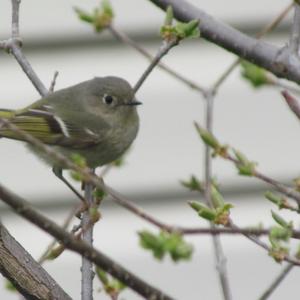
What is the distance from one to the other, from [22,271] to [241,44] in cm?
57

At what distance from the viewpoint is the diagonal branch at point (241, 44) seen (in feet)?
5.01

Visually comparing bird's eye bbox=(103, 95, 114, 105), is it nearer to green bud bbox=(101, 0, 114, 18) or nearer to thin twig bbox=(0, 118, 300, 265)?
green bud bbox=(101, 0, 114, 18)

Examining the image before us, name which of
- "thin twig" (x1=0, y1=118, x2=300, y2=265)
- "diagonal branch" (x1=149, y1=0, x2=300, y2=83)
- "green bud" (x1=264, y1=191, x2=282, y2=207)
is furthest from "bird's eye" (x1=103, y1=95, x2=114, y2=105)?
"thin twig" (x1=0, y1=118, x2=300, y2=265)

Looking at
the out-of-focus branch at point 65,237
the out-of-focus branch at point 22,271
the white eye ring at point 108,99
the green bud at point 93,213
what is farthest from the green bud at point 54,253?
the white eye ring at point 108,99

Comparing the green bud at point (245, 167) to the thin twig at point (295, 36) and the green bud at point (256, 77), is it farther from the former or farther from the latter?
the thin twig at point (295, 36)

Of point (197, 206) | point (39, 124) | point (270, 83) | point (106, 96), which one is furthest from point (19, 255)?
point (106, 96)

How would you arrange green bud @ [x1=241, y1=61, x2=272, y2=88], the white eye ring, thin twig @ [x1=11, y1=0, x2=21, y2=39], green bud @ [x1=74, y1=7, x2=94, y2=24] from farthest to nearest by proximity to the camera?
1. the white eye ring
2. thin twig @ [x1=11, y1=0, x2=21, y2=39]
3. green bud @ [x1=74, y1=7, x2=94, y2=24]
4. green bud @ [x1=241, y1=61, x2=272, y2=88]

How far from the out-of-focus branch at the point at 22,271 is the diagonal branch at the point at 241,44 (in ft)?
1.65

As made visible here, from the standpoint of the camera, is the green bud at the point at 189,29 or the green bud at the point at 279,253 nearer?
the green bud at the point at 279,253

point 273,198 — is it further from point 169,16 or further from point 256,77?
point 169,16

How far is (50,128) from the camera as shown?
269cm

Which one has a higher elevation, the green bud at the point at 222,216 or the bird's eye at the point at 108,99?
the bird's eye at the point at 108,99

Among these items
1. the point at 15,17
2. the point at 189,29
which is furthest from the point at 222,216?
the point at 15,17

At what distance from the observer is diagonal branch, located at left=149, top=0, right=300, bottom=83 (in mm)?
1526
